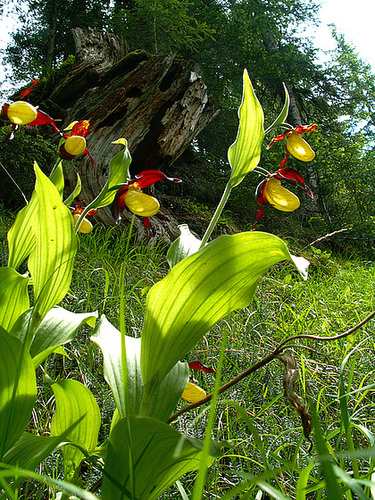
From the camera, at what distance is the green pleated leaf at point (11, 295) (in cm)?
68

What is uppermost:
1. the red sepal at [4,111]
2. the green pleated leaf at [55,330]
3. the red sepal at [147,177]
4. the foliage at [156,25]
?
the foliage at [156,25]

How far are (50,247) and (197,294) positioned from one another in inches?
11.4

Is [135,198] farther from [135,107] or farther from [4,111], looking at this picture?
[135,107]

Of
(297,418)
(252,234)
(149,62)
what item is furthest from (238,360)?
(149,62)

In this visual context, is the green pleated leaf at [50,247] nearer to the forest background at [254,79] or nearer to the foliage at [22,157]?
the foliage at [22,157]

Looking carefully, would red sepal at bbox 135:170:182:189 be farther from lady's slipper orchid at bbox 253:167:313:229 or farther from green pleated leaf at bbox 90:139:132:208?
lady's slipper orchid at bbox 253:167:313:229

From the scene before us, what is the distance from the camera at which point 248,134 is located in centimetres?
63

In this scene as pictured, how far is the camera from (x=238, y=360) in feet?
3.56

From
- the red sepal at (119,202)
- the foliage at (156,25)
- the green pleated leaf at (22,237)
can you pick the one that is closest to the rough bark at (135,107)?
the foliage at (156,25)

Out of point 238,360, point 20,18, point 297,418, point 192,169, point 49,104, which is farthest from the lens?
point 20,18

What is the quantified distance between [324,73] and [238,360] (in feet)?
17.9

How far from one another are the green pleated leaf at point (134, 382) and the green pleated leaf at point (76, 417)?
0.06m

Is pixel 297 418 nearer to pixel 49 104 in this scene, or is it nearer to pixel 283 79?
pixel 49 104

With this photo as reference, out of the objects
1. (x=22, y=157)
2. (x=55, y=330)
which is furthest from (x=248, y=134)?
(x=22, y=157)
